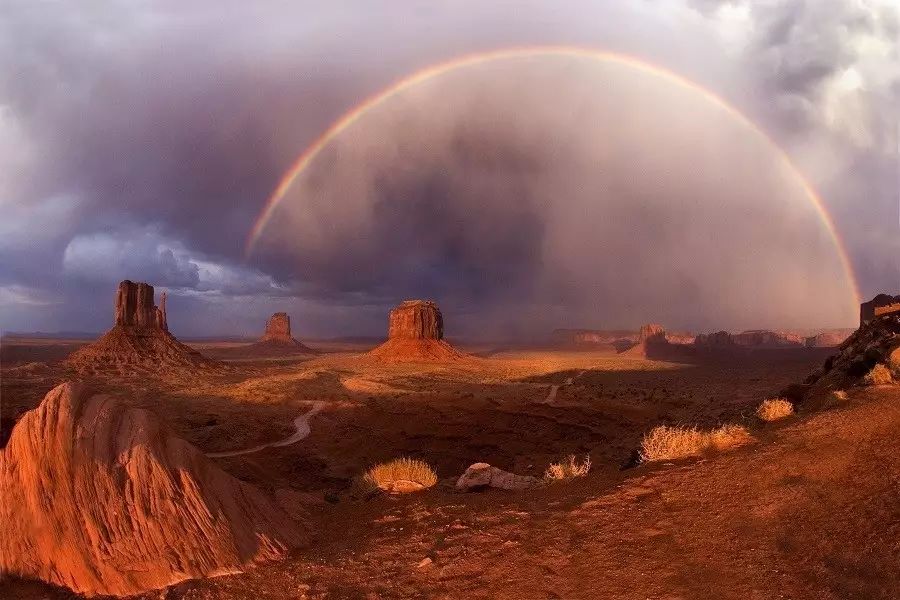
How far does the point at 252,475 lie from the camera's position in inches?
657

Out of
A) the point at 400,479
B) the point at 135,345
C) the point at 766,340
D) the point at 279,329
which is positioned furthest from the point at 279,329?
the point at 400,479

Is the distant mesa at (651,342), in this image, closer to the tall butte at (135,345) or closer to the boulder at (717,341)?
the boulder at (717,341)

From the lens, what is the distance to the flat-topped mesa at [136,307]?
59.9 meters

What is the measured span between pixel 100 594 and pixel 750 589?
6.57 metres

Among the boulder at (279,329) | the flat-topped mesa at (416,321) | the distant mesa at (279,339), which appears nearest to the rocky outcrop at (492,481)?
the flat-topped mesa at (416,321)

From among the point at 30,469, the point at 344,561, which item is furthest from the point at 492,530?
the point at 30,469

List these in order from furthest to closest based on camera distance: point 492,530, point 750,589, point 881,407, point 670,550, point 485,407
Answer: point 485,407, point 881,407, point 492,530, point 670,550, point 750,589

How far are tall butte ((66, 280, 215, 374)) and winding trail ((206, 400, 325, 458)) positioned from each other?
3058 centimetres

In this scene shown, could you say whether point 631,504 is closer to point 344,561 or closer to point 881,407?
point 344,561

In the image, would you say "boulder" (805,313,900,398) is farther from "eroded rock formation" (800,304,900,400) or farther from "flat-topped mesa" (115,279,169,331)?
"flat-topped mesa" (115,279,169,331)

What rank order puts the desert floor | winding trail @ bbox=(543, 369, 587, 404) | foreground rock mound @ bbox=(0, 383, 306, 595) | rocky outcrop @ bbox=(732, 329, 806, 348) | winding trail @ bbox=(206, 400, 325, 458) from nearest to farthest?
the desert floor → foreground rock mound @ bbox=(0, 383, 306, 595) → winding trail @ bbox=(206, 400, 325, 458) → winding trail @ bbox=(543, 369, 587, 404) → rocky outcrop @ bbox=(732, 329, 806, 348)

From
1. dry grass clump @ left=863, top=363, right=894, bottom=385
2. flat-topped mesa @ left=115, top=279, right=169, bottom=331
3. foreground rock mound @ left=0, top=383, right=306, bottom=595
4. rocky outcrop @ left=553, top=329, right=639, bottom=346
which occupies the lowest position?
rocky outcrop @ left=553, top=329, right=639, bottom=346

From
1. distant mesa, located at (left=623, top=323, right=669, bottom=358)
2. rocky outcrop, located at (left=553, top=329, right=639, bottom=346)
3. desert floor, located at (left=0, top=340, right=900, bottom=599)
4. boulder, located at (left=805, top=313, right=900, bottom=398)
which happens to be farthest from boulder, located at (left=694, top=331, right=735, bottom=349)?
desert floor, located at (left=0, top=340, right=900, bottom=599)

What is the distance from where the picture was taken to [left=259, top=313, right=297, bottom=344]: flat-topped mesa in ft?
468
